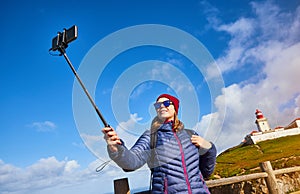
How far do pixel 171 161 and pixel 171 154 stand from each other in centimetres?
6

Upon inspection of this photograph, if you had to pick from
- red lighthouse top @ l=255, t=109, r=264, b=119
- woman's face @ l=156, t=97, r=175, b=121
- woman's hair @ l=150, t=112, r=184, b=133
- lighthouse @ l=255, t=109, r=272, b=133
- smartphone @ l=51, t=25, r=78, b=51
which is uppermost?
red lighthouse top @ l=255, t=109, r=264, b=119

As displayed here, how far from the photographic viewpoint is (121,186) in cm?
259

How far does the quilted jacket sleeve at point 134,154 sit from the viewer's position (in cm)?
173

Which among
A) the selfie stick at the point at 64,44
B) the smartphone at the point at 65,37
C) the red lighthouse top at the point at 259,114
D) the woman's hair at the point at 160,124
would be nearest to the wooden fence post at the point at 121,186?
the woman's hair at the point at 160,124

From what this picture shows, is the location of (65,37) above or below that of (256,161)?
below

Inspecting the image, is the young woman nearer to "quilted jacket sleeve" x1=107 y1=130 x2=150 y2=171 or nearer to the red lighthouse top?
"quilted jacket sleeve" x1=107 y1=130 x2=150 y2=171

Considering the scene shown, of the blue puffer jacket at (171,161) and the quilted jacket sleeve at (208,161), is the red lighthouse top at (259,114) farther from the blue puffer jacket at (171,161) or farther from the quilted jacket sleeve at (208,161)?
the blue puffer jacket at (171,161)

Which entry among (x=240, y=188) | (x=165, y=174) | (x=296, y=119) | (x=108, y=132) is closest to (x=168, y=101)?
(x=165, y=174)

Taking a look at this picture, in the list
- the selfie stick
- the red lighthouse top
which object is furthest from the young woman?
the red lighthouse top

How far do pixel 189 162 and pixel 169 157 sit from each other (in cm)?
20

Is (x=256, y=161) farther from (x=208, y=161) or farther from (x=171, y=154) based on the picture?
(x=171, y=154)

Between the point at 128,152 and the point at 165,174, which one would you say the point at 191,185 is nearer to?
the point at 165,174

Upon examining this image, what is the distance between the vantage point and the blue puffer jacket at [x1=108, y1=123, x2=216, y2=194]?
2.06 meters

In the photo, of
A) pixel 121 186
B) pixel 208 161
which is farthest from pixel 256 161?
pixel 121 186
